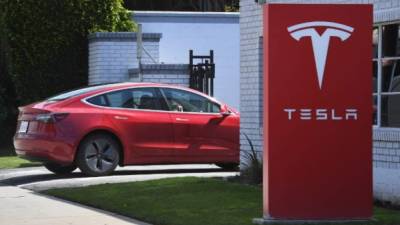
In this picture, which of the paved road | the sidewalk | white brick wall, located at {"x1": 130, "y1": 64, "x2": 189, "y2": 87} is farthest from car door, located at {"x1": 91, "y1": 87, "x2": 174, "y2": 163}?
white brick wall, located at {"x1": 130, "y1": 64, "x2": 189, "y2": 87}

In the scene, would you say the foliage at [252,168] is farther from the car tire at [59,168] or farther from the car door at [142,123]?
the car tire at [59,168]

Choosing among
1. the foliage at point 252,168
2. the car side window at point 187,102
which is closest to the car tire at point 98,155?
the car side window at point 187,102

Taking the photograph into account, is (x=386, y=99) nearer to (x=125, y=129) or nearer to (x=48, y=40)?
(x=125, y=129)

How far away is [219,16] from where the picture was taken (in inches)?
888

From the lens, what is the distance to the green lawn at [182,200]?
8859 millimetres

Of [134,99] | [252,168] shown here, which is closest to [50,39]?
[134,99]

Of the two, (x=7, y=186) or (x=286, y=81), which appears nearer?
(x=286, y=81)

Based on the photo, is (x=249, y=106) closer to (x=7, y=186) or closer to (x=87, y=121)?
(x=87, y=121)

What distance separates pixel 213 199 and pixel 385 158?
225 cm

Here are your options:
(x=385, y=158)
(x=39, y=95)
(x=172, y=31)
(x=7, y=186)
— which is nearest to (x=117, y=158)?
(x=7, y=186)

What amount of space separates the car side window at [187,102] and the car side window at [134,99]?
236mm

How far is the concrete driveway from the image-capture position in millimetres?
9359

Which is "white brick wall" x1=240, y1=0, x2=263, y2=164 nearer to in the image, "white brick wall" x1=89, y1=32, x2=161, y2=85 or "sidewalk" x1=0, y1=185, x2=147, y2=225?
"sidewalk" x1=0, y1=185, x2=147, y2=225

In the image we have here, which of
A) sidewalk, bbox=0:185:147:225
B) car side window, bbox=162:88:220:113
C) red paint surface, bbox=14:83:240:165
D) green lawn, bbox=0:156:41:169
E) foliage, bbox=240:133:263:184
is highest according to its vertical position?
car side window, bbox=162:88:220:113
